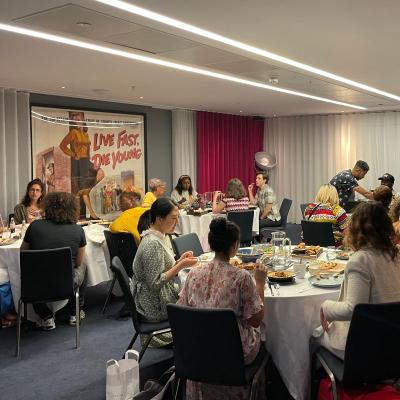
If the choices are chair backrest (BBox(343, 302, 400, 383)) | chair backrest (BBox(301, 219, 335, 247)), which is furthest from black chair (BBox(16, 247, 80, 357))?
chair backrest (BBox(301, 219, 335, 247))

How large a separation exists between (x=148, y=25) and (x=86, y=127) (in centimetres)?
462

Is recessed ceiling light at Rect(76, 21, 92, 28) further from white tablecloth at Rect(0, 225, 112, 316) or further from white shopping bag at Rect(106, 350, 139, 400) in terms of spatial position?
white shopping bag at Rect(106, 350, 139, 400)

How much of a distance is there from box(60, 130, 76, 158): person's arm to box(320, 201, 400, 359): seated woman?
18.7ft

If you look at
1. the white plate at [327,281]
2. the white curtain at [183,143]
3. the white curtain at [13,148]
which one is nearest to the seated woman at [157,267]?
the white plate at [327,281]

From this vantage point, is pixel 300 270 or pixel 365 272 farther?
pixel 300 270

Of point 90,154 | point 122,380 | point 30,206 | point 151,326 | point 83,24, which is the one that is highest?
point 83,24

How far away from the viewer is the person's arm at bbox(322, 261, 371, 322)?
2344mm

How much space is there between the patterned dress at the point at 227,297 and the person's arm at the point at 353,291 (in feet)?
1.21

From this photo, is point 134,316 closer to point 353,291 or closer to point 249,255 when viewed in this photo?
point 249,255

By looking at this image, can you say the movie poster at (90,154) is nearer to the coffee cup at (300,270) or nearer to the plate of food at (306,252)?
the plate of food at (306,252)

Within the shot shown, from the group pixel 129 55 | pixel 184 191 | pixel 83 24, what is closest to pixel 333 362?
pixel 83 24

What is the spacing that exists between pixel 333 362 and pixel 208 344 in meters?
0.67

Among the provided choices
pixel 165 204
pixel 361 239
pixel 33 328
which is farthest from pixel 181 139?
pixel 361 239

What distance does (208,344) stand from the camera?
2244 mm
